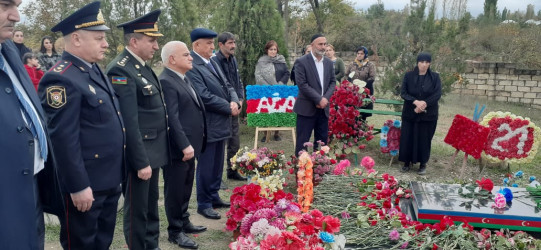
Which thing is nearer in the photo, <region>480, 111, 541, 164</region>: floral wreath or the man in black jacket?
the man in black jacket

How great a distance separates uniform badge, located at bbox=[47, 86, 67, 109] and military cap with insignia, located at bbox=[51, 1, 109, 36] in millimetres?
370

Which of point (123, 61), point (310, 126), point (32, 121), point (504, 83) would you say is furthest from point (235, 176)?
point (504, 83)

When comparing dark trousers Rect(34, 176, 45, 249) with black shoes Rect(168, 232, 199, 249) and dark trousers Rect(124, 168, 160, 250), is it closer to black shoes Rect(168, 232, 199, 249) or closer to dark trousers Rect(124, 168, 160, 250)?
dark trousers Rect(124, 168, 160, 250)

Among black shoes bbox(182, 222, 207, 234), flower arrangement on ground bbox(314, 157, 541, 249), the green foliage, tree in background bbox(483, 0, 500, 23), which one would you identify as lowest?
black shoes bbox(182, 222, 207, 234)

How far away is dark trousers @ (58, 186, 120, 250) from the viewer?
253cm

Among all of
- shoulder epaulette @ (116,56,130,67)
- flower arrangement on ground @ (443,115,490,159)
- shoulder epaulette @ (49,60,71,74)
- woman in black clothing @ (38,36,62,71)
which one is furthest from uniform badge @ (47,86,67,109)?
woman in black clothing @ (38,36,62,71)

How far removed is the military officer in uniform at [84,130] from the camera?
238 centimetres

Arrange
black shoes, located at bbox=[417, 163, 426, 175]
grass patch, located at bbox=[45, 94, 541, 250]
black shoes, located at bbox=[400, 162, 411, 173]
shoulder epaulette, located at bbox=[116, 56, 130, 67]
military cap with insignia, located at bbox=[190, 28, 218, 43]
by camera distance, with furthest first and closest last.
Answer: black shoes, located at bbox=[400, 162, 411, 173] → black shoes, located at bbox=[417, 163, 426, 175] → military cap with insignia, located at bbox=[190, 28, 218, 43] → grass patch, located at bbox=[45, 94, 541, 250] → shoulder epaulette, located at bbox=[116, 56, 130, 67]

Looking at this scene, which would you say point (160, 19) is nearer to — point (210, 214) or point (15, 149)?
point (210, 214)

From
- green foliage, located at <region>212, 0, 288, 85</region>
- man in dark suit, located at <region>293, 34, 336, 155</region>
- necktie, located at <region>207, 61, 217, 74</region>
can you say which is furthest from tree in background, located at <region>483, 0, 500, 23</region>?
necktie, located at <region>207, 61, 217, 74</region>

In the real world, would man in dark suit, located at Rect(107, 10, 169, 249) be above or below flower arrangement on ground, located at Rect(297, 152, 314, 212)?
above

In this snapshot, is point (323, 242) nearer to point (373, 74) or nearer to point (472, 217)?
point (472, 217)

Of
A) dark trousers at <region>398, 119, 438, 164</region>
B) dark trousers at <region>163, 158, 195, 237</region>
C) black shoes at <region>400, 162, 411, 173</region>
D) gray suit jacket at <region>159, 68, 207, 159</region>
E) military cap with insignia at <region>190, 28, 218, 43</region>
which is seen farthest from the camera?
black shoes at <region>400, 162, 411, 173</region>

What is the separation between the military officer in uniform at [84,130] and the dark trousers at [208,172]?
1650mm
